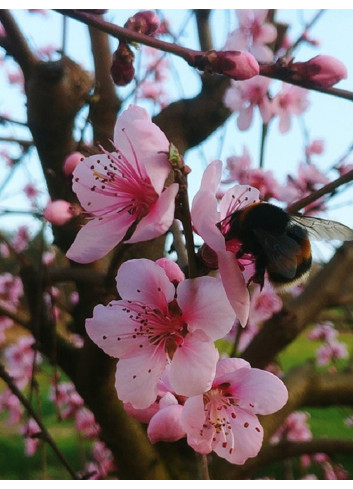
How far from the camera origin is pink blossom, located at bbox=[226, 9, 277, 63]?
931 millimetres

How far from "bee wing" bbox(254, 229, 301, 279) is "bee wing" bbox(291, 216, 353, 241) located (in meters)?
0.11

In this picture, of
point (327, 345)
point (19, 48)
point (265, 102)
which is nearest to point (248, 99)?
point (265, 102)

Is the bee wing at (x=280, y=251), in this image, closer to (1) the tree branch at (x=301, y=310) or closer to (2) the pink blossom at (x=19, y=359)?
(1) the tree branch at (x=301, y=310)

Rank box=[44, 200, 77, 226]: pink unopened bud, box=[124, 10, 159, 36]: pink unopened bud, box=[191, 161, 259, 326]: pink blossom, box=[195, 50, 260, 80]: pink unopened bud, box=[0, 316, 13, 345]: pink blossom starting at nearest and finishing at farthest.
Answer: box=[191, 161, 259, 326]: pink blossom
box=[195, 50, 260, 80]: pink unopened bud
box=[124, 10, 159, 36]: pink unopened bud
box=[44, 200, 77, 226]: pink unopened bud
box=[0, 316, 13, 345]: pink blossom

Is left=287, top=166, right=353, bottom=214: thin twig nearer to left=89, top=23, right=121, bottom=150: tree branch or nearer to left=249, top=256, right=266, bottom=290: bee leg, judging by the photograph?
left=249, top=256, right=266, bottom=290: bee leg

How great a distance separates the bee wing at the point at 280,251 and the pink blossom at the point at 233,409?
0.11 m

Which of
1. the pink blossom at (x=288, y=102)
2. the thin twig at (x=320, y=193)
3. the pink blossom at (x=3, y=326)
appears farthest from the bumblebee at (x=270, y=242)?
Result: the pink blossom at (x=3, y=326)

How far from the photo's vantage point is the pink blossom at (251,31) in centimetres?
93

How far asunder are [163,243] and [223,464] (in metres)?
0.44

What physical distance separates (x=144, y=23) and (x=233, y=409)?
0.44 metres

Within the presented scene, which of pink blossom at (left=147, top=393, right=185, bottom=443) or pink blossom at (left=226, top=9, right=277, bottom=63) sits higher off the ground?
pink blossom at (left=226, top=9, right=277, bottom=63)

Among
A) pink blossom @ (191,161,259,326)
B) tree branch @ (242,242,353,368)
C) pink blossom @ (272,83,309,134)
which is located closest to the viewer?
pink blossom @ (191,161,259,326)

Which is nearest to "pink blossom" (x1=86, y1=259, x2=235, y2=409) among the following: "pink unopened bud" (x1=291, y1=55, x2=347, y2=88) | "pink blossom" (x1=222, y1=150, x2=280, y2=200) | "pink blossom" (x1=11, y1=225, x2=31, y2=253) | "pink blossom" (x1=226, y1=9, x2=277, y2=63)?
"pink unopened bud" (x1=291, y1=55, x2=347, y2=88)

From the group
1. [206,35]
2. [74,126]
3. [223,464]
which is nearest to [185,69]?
[206,35]
